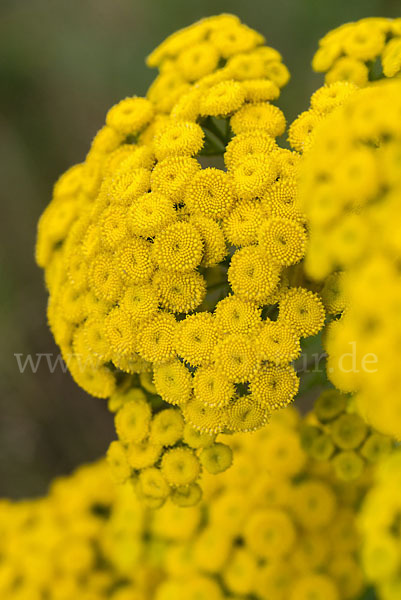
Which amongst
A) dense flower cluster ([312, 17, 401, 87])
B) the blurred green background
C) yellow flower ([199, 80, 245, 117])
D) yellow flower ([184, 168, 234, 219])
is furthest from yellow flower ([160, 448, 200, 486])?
the blurred green background

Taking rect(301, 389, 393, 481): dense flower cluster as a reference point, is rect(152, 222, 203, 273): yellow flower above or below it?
above

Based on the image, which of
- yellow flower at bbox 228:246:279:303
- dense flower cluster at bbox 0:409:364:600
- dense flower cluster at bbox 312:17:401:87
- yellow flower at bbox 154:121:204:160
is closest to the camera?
yellow flower at bbox 228:246:279:303

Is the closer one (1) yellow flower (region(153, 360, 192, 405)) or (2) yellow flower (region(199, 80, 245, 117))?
(1) yellow flower (region(153, 360, 192, 405))

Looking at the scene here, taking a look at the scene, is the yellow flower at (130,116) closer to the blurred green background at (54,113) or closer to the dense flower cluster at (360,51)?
the dense flower cluster at (360,51)

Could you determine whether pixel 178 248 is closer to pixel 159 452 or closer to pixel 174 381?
pixel 174 381

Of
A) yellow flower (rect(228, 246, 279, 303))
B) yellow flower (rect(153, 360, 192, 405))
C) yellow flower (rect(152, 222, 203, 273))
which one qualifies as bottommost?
yellow flower (rect(153, 360, 192, 405))

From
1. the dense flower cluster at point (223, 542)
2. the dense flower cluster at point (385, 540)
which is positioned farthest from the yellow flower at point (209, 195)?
the dense flower cluster at point (223, 542)

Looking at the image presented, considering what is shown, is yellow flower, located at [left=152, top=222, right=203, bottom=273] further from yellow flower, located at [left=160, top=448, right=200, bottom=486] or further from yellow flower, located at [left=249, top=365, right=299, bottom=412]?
yellow flower, located at [left=160, top=448, right=200, bottom=486]

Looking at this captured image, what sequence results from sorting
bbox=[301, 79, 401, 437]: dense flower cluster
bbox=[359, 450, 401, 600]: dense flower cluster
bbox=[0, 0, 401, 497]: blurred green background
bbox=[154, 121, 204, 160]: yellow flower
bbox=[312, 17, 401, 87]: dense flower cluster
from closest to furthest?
1. bbox=[301, 79, 401, 437]: dense flower cluster
2. bbox=[359, 450, 401, 600]: dense flower cluster
3. bbox=[154, 121, 204, 160]: yellow flower
4. bbox=[312, 17, 401, 87]: dense flower cluster
5. bbox=[0, 0, 401, 497]: blurred green background
